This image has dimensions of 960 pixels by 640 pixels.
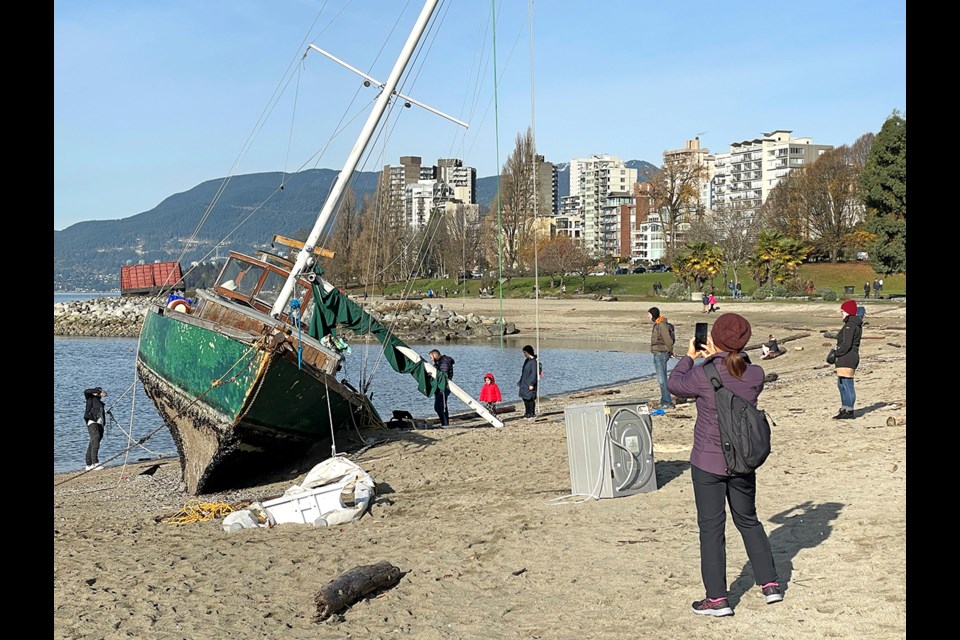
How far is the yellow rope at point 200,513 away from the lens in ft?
38.1

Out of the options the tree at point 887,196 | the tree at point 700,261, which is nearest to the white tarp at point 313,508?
the tree at point 887,196

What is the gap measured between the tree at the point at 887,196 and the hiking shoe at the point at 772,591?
5130 centimetres

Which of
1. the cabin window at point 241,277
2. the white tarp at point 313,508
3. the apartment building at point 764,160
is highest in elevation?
the apartment building at point 764,160

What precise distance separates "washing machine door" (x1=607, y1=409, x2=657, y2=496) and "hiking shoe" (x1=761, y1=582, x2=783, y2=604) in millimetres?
3475

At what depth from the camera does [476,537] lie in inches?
365

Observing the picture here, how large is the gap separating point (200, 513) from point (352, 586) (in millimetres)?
5005

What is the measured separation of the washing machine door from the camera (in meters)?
10.0

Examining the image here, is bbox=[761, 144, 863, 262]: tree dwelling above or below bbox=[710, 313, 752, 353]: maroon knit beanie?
above

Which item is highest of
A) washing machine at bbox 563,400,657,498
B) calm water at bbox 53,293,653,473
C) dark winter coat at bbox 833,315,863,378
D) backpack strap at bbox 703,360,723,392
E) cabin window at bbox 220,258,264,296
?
cabin window at bbox 220,258,264,296

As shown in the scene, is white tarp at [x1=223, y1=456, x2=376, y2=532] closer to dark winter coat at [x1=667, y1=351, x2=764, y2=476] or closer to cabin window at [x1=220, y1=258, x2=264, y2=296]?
dark winter coat at [x1=667, y1=351, x2=764, y2=476]

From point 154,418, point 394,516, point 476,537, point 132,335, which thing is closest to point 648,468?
point 476,537

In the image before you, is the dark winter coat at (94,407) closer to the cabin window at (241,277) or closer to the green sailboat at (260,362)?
the green sailboat at (260,362)

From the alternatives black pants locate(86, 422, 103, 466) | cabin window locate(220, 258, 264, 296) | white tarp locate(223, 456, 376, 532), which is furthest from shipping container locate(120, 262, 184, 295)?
white tarp locate(223, 456, 376, 532)
